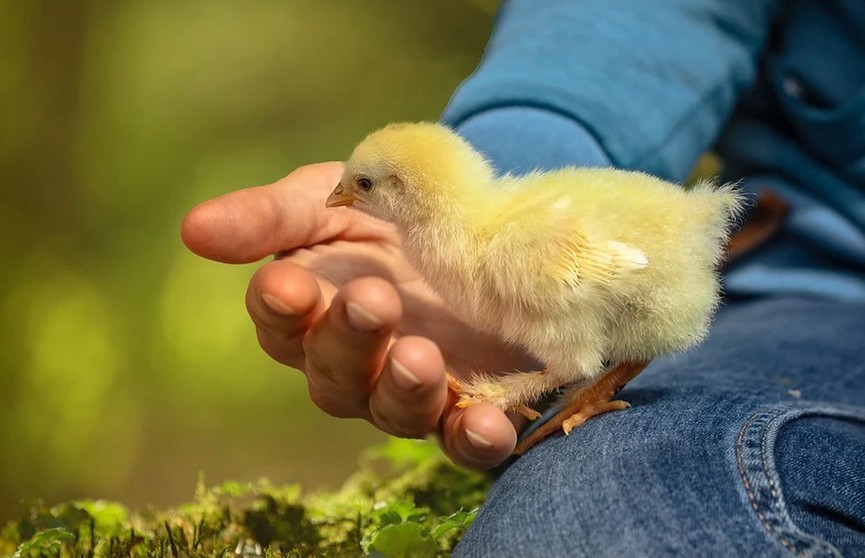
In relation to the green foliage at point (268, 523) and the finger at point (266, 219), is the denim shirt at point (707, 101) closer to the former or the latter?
the finger at point (266, 219)

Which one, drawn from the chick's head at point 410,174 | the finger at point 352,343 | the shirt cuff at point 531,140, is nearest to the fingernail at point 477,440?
the finger at point 352,343

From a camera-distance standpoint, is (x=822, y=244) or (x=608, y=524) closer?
(x=608, y=524)

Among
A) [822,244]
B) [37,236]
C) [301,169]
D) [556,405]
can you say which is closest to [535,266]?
[556,405]

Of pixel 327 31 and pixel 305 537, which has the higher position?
pixel 327 31

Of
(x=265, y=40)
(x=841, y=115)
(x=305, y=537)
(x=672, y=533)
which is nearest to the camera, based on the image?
(x=672, y=533)

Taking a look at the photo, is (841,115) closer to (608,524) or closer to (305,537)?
(608,524)

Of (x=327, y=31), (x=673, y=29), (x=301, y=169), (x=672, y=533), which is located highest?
(x=327, y=31)

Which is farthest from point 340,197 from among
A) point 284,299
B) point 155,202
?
point 155,202
